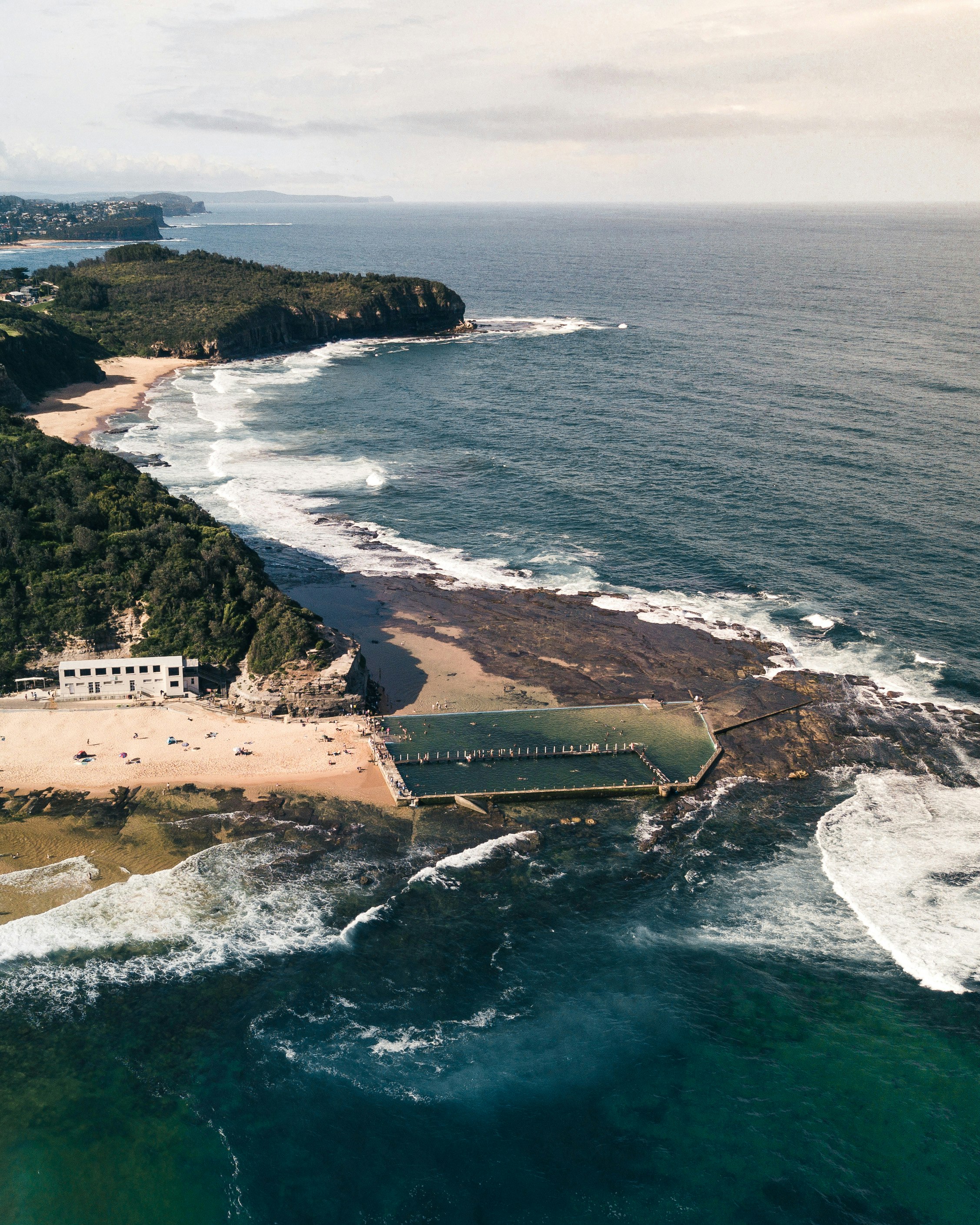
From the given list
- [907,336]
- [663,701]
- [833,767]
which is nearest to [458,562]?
[663,701]

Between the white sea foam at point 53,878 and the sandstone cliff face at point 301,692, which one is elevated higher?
the sandstone cliff face at point 301,692

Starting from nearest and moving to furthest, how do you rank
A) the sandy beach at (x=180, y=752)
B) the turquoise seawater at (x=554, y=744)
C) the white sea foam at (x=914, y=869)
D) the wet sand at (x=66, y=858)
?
the white sea foam at (x=914, y=869) < the wet sand at (x=66, y=858) < the sandy beach at (x=180, y=752) < the turquoise seawater at (x=554, y=744)

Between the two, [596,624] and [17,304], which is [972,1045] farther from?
[17,304]

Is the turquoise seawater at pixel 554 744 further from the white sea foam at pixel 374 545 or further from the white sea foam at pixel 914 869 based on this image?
the white sea foam at pixel 374 545

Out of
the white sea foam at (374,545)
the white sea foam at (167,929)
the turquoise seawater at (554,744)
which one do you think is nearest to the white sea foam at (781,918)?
the turquoise seawater at (554,744)

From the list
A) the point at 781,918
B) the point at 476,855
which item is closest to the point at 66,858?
the point at 476,855

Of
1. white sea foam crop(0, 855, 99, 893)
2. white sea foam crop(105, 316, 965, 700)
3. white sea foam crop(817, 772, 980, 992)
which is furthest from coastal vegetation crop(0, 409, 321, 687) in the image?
white sea foam crop(817, 772, 980, 992)
